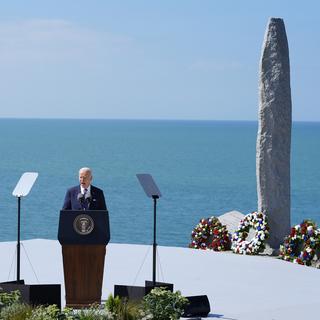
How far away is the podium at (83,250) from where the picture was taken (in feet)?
39.1

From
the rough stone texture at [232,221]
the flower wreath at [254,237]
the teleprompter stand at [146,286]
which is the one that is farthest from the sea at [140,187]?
the teleprompter stand at [146,286]

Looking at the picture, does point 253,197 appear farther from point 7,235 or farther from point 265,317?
point 265,317

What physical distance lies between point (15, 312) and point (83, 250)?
5.68 ft

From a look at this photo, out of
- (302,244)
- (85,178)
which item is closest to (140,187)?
(302,244)

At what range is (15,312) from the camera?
34.1 feet

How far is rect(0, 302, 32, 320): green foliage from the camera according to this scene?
10219 mm

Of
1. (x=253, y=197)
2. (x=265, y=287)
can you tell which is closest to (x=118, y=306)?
(x=265, y=287)

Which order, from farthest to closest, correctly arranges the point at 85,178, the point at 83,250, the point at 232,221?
1. the point at 232,221
2. the point at 85,178
3. the point at 83,250

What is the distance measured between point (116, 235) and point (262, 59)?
66.0ft

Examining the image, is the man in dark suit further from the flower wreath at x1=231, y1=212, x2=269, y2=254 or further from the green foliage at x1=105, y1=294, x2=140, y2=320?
the flower wreath at x1=231, y1=212, x2=269, y2=254

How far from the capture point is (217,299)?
13.3 m

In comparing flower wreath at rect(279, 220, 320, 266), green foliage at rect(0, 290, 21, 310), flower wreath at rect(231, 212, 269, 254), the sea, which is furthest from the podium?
the sea

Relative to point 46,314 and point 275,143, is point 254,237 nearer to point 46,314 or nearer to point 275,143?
point 275,143

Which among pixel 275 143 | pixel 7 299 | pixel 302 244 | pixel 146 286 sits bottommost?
pixel 7 299
